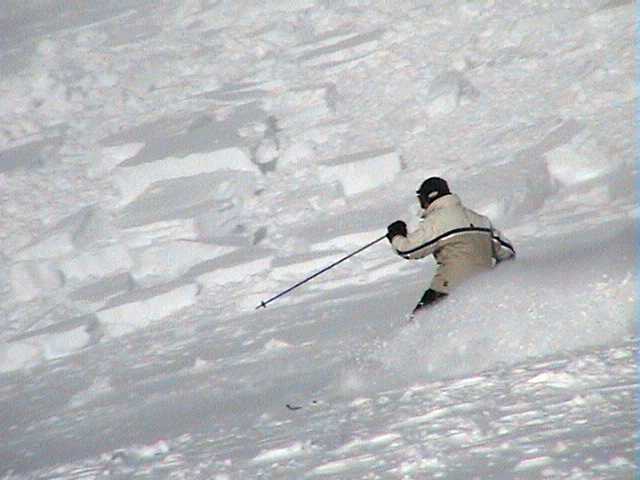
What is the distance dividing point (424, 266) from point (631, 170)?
3136mm

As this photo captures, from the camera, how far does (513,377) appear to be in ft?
21.3

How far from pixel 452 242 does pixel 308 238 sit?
6.76 metres

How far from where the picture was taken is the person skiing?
27.1 ft

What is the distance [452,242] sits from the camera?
8273mm

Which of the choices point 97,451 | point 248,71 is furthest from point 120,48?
point 97,451

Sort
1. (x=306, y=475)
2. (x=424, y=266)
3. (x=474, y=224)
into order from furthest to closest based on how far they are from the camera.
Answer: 1. (x=424, y=266)
2. (x=474, y=224)
3. (x=306, y=475)

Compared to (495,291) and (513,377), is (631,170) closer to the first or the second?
(495,291)

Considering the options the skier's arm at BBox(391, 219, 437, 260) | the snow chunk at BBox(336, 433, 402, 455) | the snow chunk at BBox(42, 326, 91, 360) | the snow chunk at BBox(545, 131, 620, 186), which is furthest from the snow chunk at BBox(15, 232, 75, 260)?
the snow chunk at BBox(336, 433, 402, 455)

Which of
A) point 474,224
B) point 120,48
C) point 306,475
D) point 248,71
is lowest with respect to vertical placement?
point 306,475

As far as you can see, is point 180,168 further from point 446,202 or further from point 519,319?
point 519,319

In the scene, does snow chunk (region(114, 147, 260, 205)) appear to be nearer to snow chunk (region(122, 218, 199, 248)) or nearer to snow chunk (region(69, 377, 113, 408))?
snow chunk (region(122, 218, 199, 248))

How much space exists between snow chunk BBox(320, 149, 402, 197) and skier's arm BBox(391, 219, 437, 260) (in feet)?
25.5

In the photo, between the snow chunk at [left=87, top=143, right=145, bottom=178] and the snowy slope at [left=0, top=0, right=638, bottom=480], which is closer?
the snowy slope at [left=0, top=0, right=638, bottom=480]

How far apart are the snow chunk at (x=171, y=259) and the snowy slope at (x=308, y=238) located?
0.17 feet
